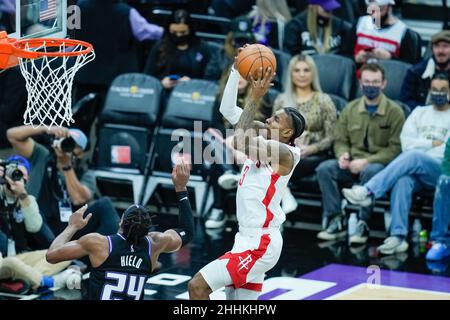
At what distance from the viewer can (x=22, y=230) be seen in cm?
1106

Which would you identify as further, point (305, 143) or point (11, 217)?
point (305, 143)

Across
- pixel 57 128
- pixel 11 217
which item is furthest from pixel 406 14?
pixel 11 217

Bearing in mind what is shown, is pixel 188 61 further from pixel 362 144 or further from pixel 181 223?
pixel 181 223

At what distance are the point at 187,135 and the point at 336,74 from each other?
6.00 feet

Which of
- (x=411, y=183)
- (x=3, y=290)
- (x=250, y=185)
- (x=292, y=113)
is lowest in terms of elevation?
(x=3, y=290)

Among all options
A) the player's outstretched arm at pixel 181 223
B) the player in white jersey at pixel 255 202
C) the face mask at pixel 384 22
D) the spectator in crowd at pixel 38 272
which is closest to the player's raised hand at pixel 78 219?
the player's outstretched arm at pixel 181 223

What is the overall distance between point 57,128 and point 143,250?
148 inches

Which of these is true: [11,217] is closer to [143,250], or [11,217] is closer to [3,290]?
[3,290]

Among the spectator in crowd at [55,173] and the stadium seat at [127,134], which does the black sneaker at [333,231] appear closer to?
the stadium seat at [127,134]

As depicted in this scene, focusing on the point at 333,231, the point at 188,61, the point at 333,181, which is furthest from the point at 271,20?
the point at 333,231

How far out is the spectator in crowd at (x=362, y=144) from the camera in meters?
12.2

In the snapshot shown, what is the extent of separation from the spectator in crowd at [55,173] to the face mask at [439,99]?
12.0ft

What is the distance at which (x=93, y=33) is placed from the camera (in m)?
13.9
